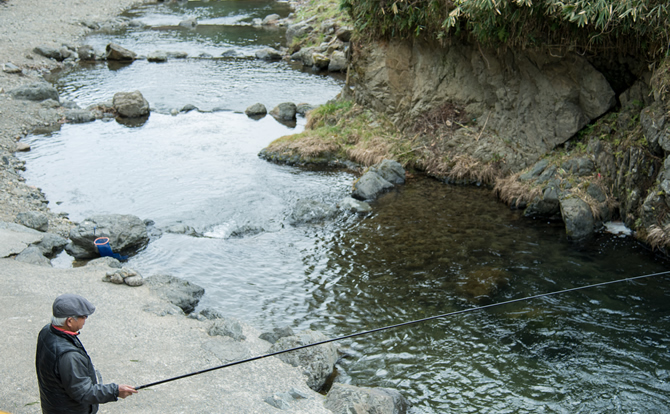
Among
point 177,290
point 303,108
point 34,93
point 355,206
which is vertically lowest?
point 177,290

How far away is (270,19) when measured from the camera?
36.2m

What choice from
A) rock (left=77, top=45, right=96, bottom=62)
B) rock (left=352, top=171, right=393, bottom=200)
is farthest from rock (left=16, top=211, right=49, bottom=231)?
rock (left=77, top=45, right=96, bottom=62)

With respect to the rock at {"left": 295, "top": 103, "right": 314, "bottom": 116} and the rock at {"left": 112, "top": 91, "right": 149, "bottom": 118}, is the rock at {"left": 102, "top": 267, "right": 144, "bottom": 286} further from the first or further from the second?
the rock at {"left": 112, "top": 91, "right": 149, "bottom": 118}

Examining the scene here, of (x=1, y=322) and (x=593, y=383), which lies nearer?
(x=593, y=383)

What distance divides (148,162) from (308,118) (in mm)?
5263

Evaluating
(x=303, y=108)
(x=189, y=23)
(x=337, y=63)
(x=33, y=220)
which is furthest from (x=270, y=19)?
(x=33, y=220)

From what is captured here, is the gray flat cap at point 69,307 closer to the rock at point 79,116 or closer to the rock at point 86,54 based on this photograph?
the rock at point 79,116

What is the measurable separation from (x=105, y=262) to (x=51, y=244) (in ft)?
5.55

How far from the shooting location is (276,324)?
26.5 ft

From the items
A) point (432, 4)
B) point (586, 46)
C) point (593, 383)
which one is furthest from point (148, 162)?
point (593, 383)

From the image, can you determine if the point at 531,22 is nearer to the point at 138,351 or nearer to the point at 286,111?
the point at 286,111

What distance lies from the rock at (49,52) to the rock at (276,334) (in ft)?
84.7

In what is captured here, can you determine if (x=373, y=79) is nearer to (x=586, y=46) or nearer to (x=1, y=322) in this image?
(x=586, y=46)

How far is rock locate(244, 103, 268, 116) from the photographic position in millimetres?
19734
